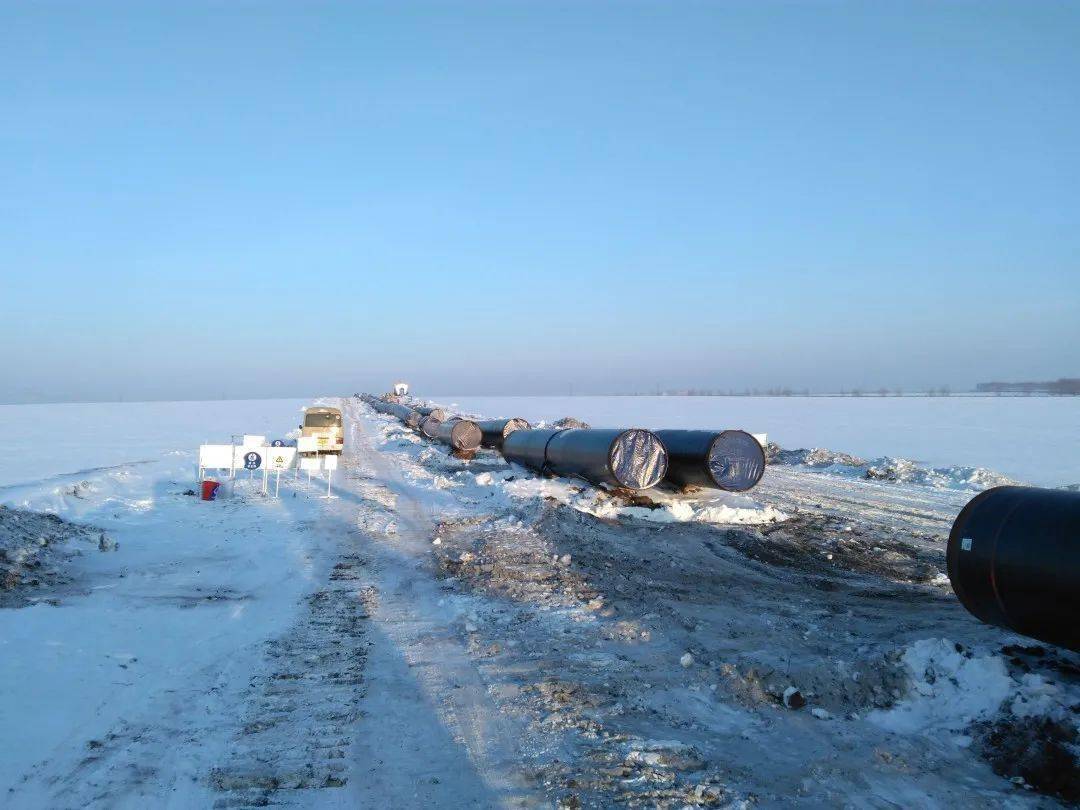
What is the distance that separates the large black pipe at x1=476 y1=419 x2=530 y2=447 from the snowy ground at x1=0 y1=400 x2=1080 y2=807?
48.8ft

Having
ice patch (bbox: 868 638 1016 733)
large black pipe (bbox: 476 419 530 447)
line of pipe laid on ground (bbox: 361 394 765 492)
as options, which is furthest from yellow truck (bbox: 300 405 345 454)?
ice patch (bbox: 868 638 1016 733)

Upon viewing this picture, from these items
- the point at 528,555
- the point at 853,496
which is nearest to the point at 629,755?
the point at 528,555

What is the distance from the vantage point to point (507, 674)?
637 centimetres

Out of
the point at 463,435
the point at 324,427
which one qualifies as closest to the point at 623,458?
the point at 463,435

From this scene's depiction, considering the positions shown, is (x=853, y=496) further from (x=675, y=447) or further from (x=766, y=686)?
(x=766, y=686)

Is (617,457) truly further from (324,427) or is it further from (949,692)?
(324,427)

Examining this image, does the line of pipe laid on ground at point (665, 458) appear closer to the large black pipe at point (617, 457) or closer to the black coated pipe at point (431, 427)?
the large black pipe at point (617, 457)

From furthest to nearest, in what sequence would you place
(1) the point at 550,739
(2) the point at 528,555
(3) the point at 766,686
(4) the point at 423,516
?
(4) the point at 423,516
(2) the point at 528,555
(3) the point at 766,686
(1) the point at 550,739

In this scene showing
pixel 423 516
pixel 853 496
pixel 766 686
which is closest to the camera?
pixel 766 686

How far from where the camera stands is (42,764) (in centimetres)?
466

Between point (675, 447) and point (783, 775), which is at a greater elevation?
point (675, 447)

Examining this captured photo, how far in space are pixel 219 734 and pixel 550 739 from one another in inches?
102

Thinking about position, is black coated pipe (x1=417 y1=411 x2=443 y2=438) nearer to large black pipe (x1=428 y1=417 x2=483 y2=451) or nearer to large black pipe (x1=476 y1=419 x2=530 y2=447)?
large black pipe (x1=476 y1=419 x2=530 y2=447)

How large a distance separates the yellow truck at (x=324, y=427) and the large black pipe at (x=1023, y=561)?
2376 cm
